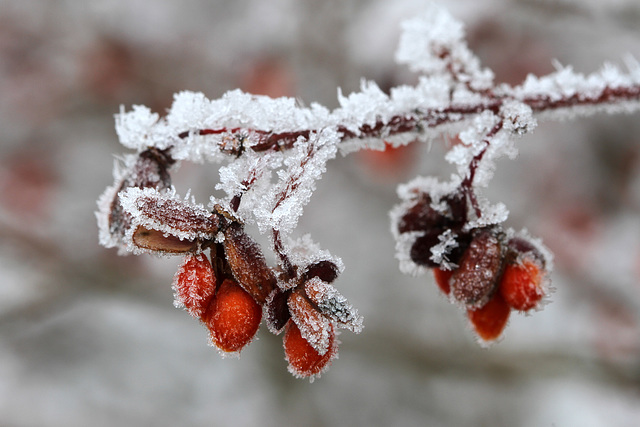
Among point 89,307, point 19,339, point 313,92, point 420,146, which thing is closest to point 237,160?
point 420,146

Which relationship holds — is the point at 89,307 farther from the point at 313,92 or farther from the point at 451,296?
the point at 451,296

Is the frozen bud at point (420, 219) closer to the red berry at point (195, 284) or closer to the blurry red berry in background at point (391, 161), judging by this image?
the red berry at point (195, 284)

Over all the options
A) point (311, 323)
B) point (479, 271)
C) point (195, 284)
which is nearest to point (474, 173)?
point (479, 271)

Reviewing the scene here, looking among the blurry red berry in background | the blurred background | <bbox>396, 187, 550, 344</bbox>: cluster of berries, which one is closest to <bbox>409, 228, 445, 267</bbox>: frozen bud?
<bbox>396, 187, 550, 344</bbox>: cluster of berries

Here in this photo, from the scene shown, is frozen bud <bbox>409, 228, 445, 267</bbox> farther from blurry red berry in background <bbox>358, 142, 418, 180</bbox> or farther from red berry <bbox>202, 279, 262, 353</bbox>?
blurry red berry in background <bbox>358, 142, 418, 180</bbox>

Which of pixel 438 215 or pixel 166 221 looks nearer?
pixel 166 221

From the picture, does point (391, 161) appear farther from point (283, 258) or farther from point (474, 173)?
point (283, 258)
